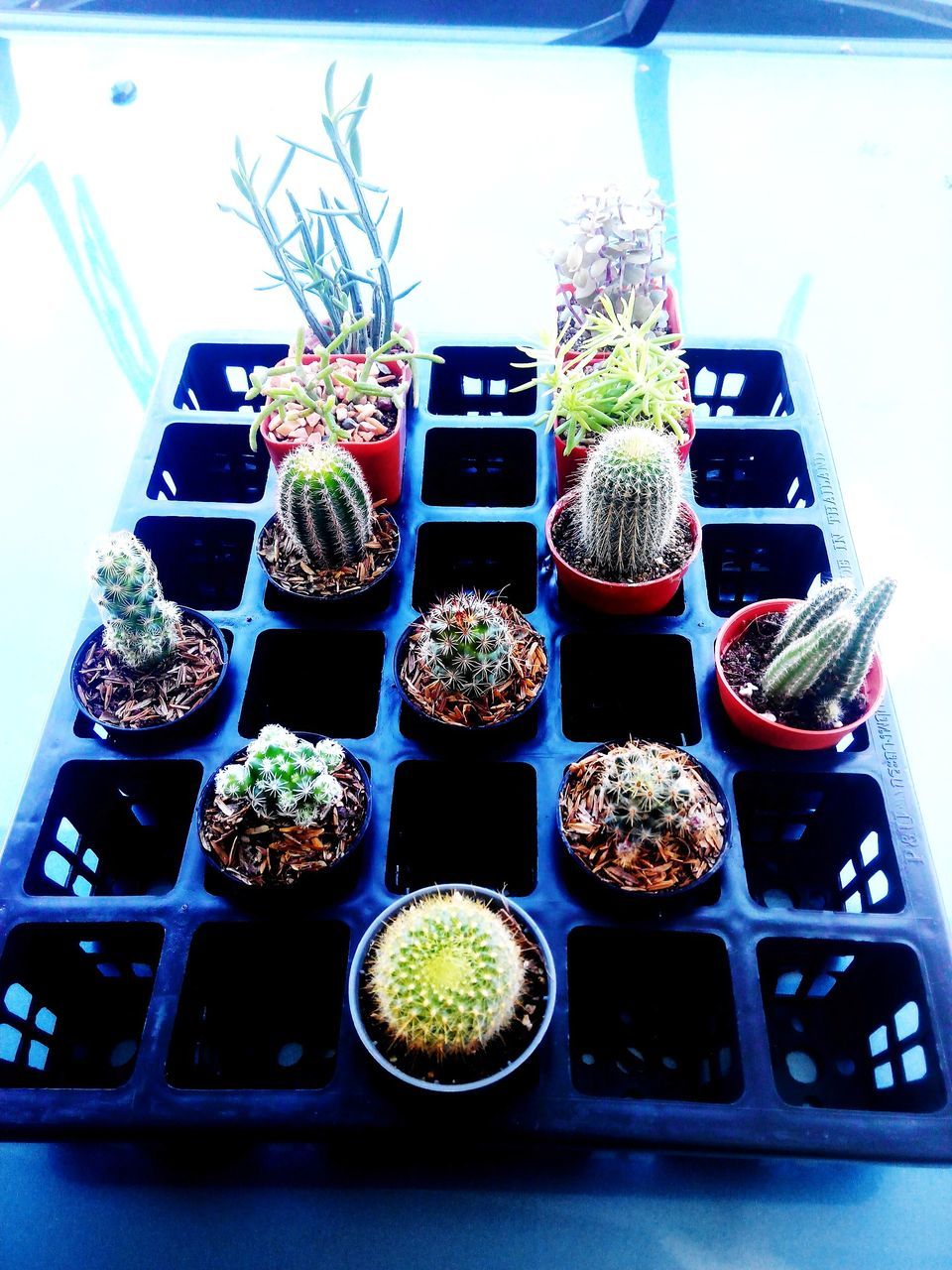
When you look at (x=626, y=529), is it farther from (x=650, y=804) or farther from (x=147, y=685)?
(x=147, y=685)

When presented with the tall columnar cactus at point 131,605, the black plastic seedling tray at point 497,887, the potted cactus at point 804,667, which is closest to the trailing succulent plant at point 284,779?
the black plastic seedling tray at point 497,887

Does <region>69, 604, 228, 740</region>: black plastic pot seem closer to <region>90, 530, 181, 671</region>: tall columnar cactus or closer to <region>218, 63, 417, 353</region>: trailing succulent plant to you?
<region>90, 530, 181, 671</region>: tall columnar cactus

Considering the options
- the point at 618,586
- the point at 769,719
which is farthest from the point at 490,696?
the point at 769,719

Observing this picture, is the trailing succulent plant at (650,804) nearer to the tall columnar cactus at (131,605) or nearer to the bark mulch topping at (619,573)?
the bark mulch topping at (619,573)

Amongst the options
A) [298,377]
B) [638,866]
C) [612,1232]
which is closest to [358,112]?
[298,377]

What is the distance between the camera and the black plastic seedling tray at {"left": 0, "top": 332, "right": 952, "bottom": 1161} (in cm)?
91

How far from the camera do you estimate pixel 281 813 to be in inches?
38.6

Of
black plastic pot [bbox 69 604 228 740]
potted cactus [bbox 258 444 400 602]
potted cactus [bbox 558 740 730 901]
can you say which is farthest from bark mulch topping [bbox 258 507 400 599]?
potted cactus [bbox 558 740 730 901]

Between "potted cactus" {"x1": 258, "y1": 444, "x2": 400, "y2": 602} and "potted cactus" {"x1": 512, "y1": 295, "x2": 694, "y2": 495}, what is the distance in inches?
10.7

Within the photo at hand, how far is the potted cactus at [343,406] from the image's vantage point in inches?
48.2

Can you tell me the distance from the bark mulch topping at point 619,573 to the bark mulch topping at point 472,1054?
0.54m

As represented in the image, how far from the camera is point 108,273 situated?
6.48 ft

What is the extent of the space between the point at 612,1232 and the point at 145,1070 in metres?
0.53

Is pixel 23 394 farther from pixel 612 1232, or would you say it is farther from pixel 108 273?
pixel 612 1232
